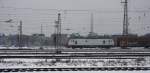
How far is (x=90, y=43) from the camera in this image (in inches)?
2371

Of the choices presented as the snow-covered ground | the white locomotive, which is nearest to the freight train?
the white locomotive

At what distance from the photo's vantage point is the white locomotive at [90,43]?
196ft

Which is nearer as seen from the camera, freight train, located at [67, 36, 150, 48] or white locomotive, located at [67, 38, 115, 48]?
freight train, located at [67, 36, 150, 48]

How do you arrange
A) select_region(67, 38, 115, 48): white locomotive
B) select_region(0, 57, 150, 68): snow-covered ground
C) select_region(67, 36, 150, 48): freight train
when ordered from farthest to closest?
select_region(67, 38, 115, 48): white locomotive < select_region(67, 36, 150, 48): freight train < select_region(0, 57, 150, 68): snow-covered ground

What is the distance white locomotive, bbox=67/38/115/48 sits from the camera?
59719 millimetres

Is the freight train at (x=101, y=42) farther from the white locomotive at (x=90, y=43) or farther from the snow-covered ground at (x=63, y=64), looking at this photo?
the snow-covered ground at (x=63, y=64)

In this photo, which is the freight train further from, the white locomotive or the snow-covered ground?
the snow-covered ground

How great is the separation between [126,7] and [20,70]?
25.8 metres

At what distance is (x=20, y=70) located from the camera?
64.3 feet

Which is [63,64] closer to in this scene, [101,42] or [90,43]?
[90,43]

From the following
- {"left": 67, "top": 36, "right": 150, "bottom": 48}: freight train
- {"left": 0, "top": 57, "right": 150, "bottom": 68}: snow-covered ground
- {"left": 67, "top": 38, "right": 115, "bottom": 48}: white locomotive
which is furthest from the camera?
{"left": 67, "top": 38, "right": 115, "bottom": 48}: white locomotive

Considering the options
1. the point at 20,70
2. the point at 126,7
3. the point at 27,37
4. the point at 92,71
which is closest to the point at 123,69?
the point at 92,71

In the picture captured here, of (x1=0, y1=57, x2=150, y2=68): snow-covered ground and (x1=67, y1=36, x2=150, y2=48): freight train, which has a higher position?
(x1=67, y1=36, x2=150, y2=48): freight train

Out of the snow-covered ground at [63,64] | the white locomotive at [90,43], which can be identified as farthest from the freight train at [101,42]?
the snow-covered ground at [63,64]
